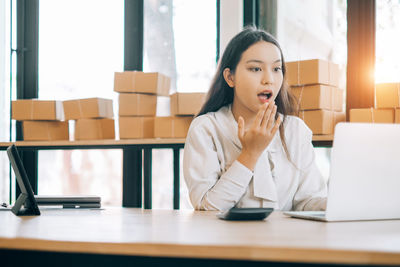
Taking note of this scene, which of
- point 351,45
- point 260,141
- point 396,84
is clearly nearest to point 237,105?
point 260,141

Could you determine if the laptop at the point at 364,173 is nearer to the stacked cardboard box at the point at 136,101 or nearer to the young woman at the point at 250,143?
the young woman at the point at 250,143

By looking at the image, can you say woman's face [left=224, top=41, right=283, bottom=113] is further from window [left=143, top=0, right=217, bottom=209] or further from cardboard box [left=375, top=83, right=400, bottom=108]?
window [left=143, top=0, right=217, bottom=209]

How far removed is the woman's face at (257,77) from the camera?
188 centimetres

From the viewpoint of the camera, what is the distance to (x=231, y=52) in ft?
6.72

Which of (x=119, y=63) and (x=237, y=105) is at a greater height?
(x=119, y=63)

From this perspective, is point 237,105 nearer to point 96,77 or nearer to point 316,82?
point 316,82

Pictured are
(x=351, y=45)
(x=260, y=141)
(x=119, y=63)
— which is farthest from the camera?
(x=119, y=63)

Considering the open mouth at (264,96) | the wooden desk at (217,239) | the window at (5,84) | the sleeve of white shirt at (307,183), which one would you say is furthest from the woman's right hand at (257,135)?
the window at (5,84)

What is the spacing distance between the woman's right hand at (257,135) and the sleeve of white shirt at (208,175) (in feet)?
0.11

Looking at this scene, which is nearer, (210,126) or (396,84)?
(210,126)

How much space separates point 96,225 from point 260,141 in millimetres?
670

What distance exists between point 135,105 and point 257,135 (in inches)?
61.8

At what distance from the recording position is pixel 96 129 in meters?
3.19

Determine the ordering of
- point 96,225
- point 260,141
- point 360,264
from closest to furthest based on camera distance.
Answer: point 360,264 → point 96,225 → point 260,141
